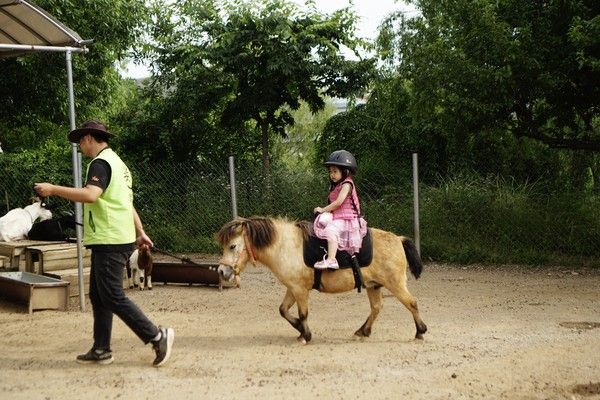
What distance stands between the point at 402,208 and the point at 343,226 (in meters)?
6.31

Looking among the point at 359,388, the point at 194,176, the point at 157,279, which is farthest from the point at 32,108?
the point at 359,388

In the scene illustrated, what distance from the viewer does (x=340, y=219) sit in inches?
303

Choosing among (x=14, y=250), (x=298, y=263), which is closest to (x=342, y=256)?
(x=298, y=263)

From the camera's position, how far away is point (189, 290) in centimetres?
1119

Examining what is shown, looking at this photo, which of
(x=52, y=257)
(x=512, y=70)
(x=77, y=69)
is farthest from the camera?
(x=77, y=69)

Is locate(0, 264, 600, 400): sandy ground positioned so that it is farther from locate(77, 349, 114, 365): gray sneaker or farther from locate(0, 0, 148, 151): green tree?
locate(0, 0, 148, 151): green tree

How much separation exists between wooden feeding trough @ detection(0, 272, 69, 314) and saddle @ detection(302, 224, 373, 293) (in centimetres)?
350

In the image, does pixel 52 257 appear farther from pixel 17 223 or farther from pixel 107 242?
pixel 107 242

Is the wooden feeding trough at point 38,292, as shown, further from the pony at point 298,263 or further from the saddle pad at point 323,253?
the saddle pad at point 323,253

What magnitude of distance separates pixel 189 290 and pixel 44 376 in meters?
4.77

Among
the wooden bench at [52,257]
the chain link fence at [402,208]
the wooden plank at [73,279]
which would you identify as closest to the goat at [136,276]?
the wooden bench at [52,257]

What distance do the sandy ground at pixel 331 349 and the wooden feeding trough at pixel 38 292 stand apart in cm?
15

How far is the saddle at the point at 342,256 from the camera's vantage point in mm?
7625

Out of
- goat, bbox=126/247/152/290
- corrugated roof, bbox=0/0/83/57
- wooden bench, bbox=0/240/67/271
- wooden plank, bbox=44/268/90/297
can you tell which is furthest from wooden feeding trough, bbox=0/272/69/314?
corrugated roof, bbox=0/0/83/57
